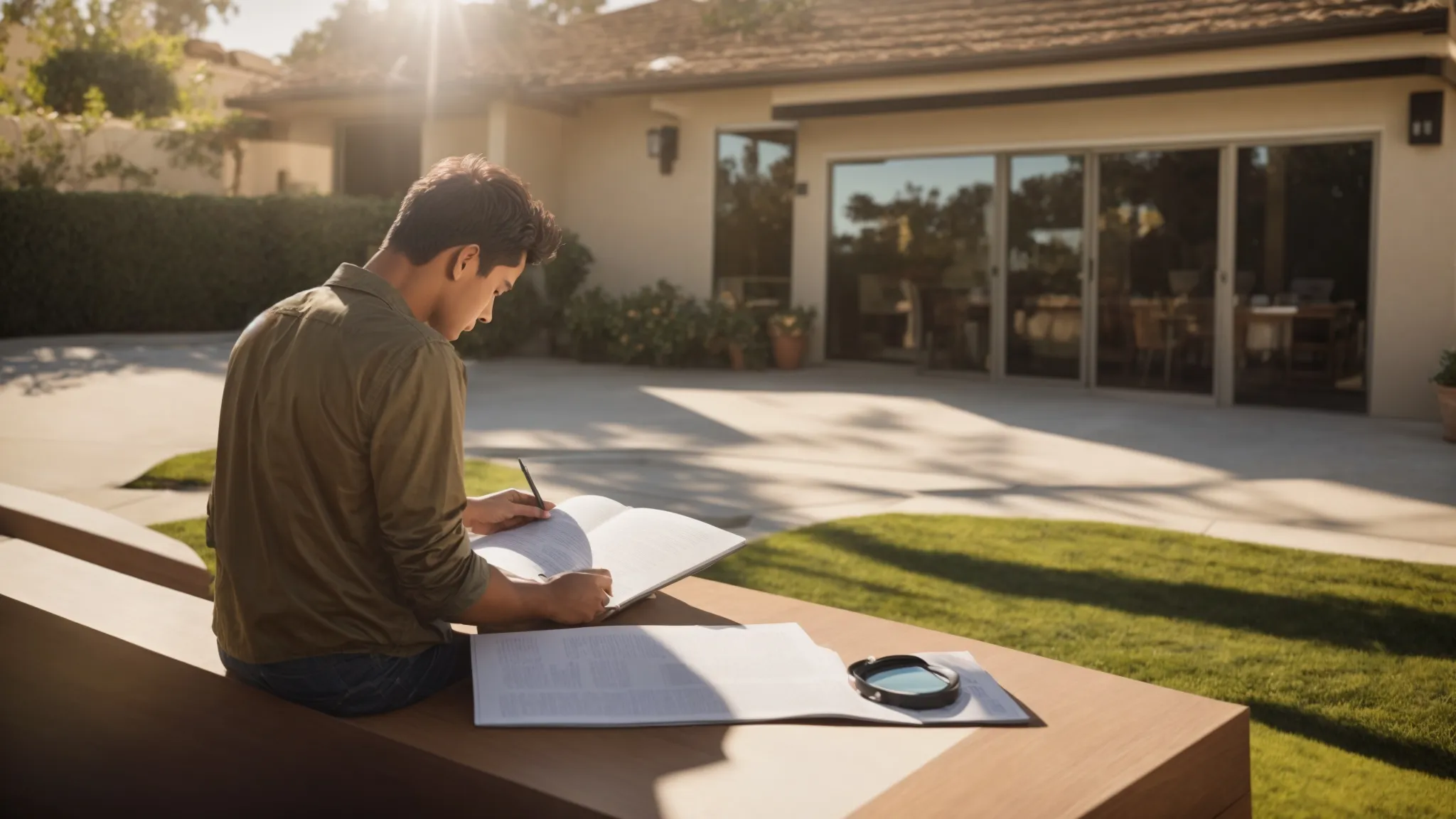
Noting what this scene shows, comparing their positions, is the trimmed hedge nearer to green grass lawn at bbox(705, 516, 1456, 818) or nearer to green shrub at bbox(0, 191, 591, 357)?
green shrub at bbox(0, 191, 591, 357)

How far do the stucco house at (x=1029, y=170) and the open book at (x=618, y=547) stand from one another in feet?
26.3

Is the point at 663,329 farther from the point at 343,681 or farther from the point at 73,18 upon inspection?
the point at 73,18

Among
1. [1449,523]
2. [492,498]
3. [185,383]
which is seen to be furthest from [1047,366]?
[492,498]

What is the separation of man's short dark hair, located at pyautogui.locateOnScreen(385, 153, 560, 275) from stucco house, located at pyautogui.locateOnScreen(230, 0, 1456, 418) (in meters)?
8.40

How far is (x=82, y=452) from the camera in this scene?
759cm

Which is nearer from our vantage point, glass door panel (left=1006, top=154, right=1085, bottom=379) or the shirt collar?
the shirt collar

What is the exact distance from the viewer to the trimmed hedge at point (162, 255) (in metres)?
14.4

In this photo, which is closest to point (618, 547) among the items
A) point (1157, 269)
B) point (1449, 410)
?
point (1449, 410)

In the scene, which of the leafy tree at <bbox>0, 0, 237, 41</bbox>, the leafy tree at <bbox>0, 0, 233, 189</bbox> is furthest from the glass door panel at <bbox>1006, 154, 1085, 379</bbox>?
the leafy tree at <bbox>0, 0, 237, 41</bbox>

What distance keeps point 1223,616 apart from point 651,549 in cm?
292

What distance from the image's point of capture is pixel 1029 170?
42.5 feet

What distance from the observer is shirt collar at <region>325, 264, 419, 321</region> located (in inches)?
78.4

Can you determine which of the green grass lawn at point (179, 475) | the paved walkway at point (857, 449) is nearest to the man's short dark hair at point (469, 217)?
the paved walkway at point (857, 449)

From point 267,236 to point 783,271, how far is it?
669 cm
